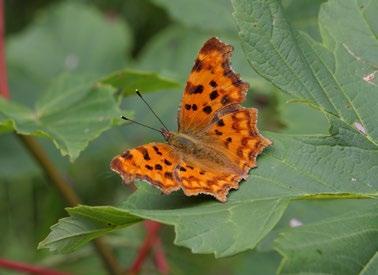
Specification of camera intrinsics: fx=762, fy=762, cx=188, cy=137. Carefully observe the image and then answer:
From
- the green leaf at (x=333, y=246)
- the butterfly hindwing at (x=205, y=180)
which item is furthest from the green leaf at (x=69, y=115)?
the green leaf at (x=333, y=246)

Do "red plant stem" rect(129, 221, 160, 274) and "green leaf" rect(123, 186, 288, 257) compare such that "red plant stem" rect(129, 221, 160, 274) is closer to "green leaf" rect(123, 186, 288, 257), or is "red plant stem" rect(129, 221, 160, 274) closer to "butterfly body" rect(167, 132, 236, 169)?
"butterfly body" rect(167, 132, 236, 169)

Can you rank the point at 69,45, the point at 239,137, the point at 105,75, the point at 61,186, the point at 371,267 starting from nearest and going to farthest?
the point at 371,267 < the point at 239,137 < the point at 61,186 < the point at 105,75 < the point at 69,45

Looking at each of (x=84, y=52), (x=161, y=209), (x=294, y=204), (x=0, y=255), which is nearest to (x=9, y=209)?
(x=0, y=255)

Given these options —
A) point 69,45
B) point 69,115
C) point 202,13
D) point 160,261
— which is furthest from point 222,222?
point 69,45

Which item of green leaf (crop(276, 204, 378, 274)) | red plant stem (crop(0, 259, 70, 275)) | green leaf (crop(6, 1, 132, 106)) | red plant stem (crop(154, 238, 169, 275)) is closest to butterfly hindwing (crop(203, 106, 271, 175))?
green leaf (crop(276, 204, 378, 274))

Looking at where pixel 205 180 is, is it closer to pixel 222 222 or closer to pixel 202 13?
pixel 222 222

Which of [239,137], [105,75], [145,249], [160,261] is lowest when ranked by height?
[160,261]

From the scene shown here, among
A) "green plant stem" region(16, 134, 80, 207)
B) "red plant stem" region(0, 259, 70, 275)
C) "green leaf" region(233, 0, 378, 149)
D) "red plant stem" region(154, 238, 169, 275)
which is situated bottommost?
"red plant stem" region(154, 238, 169, 275)
